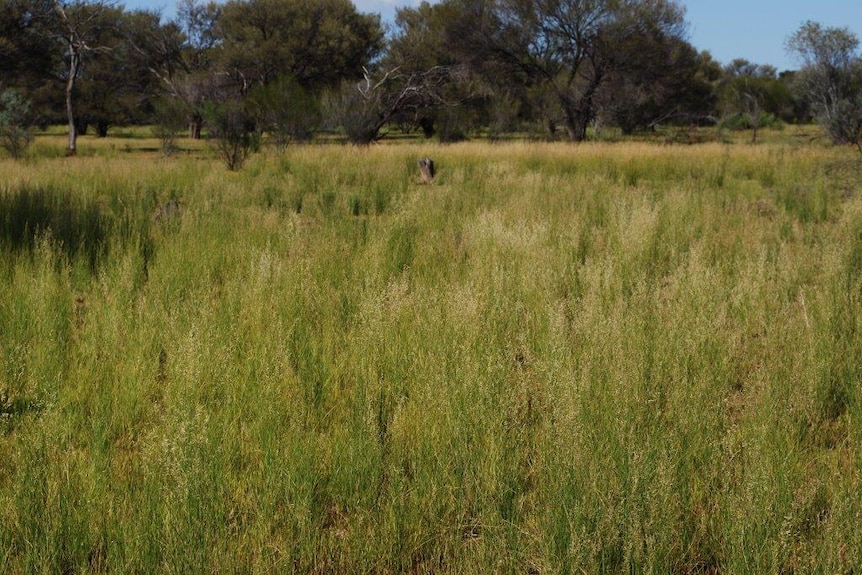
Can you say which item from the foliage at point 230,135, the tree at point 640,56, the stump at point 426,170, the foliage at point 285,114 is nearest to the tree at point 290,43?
the foliage at point 285,114

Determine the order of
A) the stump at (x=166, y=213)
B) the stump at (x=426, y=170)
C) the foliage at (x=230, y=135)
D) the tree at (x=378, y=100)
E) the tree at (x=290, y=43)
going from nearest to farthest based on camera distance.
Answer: the stump at (x=166, y=213) < the stump at (x=426, y=170) < the foliage at (x=230, y=135) < the tree at (x=378, y=100) < the tree at (x=290, y=43)

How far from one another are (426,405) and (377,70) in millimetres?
35497

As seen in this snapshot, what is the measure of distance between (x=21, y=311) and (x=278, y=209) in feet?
15.1

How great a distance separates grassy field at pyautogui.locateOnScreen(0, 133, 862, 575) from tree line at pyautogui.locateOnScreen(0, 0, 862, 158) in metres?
10.2

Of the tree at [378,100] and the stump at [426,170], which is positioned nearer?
the stump at [426,170]

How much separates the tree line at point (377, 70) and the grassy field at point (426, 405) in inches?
400

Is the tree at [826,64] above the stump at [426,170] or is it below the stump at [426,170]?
above

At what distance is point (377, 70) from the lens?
36094 millimetres

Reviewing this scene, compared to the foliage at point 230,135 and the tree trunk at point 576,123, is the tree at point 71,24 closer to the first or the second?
the foliage at point 230,135

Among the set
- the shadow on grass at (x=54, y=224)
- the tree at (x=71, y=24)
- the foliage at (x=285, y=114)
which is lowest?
the shadow on grass at (x=54, y=224)

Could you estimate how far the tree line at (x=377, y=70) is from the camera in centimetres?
2183

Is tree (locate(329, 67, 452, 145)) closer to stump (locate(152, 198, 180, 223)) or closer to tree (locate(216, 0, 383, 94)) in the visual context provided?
tree (locate(216, 0, 383, 94))

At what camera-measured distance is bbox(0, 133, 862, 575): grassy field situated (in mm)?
2172

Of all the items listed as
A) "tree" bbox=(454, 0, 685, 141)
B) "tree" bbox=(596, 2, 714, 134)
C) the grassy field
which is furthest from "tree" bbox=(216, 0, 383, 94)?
the grassy field
